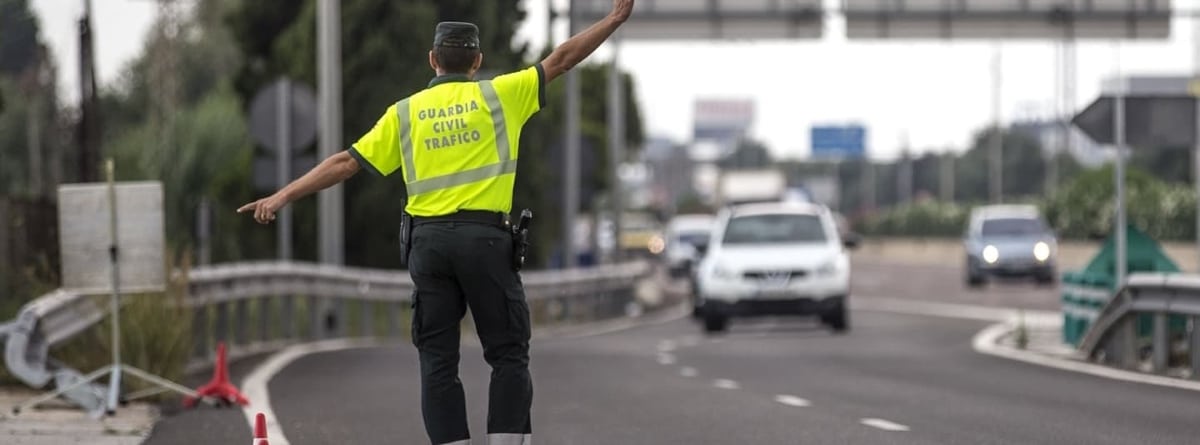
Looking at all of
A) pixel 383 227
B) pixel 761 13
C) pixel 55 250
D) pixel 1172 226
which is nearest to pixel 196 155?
pixel 383 227

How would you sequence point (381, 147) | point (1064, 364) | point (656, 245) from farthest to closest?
point (656, 245)
point (1064, 364)
point (381, 147)

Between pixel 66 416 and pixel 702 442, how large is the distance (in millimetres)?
3961

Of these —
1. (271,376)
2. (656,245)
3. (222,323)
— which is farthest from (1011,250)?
(271,376)

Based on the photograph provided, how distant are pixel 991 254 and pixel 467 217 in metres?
38.5

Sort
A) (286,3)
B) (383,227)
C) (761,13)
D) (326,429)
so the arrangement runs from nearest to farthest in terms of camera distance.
Result: (326,429), (383,227), (286,3), (761,13)

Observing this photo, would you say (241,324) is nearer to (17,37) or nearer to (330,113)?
(330,113)

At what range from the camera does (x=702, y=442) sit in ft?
36.3

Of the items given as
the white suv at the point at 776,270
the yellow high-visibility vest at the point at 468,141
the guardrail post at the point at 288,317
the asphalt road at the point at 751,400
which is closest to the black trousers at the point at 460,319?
the yellow high-visibility vest at the point at 468,141

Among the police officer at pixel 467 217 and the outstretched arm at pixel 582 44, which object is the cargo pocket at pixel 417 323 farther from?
the outstretched arm at pixel 582 44

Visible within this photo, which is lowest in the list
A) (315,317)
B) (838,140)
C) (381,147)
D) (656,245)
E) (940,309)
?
(656,245)

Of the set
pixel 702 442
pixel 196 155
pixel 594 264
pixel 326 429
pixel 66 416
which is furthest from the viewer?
pixel 594 264

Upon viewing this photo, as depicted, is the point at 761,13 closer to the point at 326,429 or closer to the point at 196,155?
the point at 196,155

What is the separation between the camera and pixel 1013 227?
1857 inches

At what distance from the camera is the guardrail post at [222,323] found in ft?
64.0
